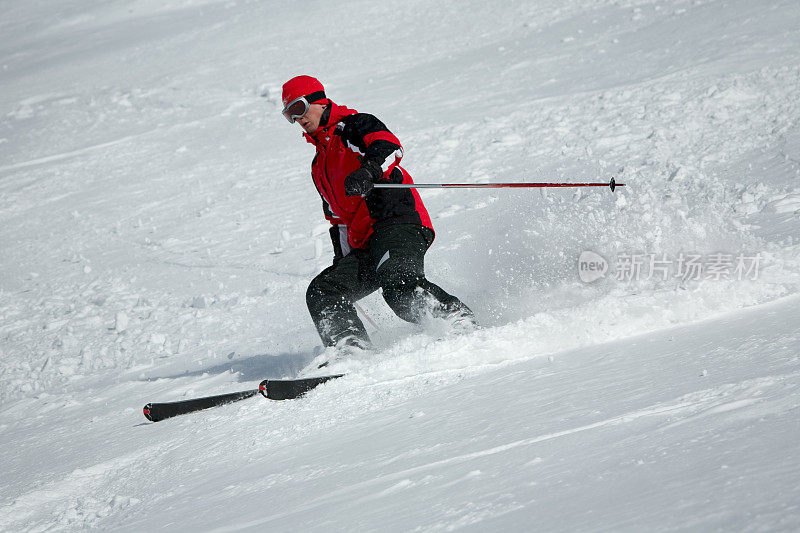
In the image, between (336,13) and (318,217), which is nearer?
(318,217)

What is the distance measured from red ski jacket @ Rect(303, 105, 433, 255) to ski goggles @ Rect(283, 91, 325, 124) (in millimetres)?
115

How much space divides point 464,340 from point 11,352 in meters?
4.42

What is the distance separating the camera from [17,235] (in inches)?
370

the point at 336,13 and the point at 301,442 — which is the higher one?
the point at 336,13

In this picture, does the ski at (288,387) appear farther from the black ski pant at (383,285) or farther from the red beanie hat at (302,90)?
the red beanie hat at (302,90)

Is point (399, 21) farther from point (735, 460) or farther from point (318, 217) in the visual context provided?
point (735, 460)

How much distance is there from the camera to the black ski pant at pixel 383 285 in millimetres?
3982

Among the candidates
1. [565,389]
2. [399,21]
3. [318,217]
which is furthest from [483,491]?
[399,21]

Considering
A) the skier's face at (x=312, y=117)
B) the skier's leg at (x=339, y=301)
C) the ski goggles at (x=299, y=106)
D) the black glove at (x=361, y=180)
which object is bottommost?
the skier's leg at (x=339, y=301)

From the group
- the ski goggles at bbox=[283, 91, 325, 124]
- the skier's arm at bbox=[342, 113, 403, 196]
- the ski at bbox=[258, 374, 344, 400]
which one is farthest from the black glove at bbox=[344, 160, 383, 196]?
the ski at bbox=[258, 374, 344, 400]

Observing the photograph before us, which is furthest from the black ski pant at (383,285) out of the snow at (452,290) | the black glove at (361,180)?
the black glove at (361,180)

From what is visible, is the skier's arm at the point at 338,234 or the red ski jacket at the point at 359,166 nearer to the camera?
the red ski jacket at the point at 359,166

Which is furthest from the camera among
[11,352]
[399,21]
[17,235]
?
[399,21]

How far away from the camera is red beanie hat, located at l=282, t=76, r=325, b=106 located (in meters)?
4.09
